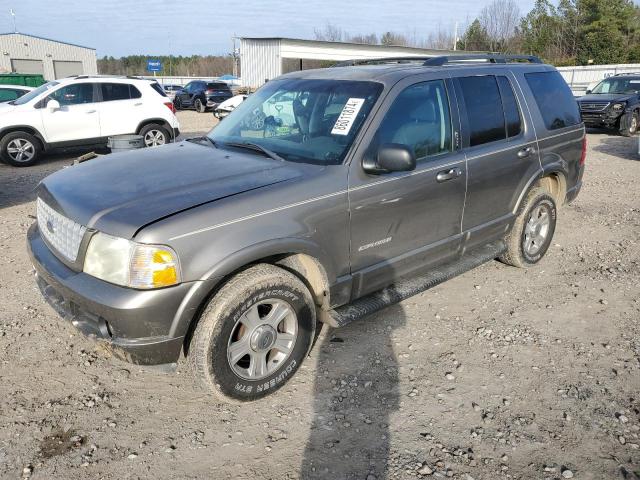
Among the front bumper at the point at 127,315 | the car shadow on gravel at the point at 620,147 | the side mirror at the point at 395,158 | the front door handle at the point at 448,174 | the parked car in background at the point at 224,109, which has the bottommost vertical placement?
the car shadow on gravel at the point at 620,147

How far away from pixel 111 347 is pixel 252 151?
5.38 ft

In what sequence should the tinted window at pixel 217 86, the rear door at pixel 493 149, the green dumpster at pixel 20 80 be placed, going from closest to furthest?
1. the rear door at pixel 493 149
2. the green dumpster at pixel 20 80
3. the tinted window at pixel 217 86

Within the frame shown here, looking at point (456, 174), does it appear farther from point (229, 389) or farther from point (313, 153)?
point (229, 389)

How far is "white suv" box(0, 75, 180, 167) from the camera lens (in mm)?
10102

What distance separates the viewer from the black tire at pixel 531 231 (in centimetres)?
486

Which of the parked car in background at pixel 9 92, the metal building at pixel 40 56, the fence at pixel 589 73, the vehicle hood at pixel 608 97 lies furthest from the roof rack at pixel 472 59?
the metal building at pixel 40 56

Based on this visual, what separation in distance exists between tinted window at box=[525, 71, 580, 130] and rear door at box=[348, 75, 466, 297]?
1.39 m

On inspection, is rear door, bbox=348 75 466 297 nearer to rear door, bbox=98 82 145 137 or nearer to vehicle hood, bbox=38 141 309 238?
vehicle hood, bbox=38 141 309 238

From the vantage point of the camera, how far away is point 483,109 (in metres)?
4.27

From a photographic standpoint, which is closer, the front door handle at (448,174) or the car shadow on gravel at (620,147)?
the front door handle at (448,174)

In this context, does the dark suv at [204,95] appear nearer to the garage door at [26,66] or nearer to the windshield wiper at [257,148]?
the windshield wiper at [257,148]

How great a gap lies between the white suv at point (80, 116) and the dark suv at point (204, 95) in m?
14.6

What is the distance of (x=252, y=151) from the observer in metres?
3.67

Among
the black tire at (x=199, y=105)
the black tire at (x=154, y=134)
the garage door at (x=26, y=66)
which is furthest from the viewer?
the garage door at (x=26, y=66)
